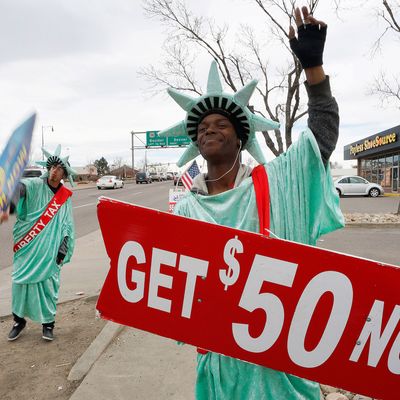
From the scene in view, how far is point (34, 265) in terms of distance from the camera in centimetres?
366

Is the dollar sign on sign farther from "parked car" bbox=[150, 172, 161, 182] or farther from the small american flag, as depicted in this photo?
"parked car" bbox=[150, 172, 161, 182]

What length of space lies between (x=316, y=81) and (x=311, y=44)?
0.13 m

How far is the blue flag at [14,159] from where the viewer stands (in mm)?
1410

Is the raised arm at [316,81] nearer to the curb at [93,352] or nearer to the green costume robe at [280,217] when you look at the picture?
the green costume robe at [280,217]

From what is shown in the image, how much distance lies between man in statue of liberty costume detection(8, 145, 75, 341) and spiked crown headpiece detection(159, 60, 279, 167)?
8.00 feet

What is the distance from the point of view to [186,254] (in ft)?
4.49

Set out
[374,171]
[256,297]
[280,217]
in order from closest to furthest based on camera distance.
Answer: [256,297] → [280,217] → [374,171]

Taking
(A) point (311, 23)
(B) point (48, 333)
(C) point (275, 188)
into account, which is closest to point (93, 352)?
(B) point (48, 333)

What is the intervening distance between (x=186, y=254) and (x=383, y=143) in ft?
92.7

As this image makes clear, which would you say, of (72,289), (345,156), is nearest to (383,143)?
(345,156)

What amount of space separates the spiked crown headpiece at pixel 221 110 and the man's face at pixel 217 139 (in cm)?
5

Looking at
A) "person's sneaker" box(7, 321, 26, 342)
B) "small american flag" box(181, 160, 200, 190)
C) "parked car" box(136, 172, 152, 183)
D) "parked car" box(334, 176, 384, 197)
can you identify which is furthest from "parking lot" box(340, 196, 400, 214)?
"parked car" box(136, 172, 152, 183)

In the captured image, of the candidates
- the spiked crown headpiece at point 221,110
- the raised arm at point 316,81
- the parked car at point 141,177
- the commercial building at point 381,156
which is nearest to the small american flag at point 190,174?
the spiked crown headpiece at point 221,110

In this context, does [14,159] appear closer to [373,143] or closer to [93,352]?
[93,352]
